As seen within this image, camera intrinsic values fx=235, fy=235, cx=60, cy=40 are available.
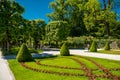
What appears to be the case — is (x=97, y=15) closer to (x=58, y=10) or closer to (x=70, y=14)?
(x=70, y=14)

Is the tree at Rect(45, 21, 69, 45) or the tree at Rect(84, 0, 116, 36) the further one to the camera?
the tree at Rect(45, 21, 69, 45)

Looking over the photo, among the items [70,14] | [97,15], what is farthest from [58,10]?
[97,15]

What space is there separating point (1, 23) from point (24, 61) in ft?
48.3

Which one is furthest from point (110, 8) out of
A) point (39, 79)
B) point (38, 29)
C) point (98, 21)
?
point (39, 79)

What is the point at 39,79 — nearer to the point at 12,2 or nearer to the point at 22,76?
the point at 22,76

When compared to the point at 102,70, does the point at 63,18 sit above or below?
above

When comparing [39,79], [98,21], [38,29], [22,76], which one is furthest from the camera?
[98,21]

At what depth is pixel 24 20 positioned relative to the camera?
38844 millimetres

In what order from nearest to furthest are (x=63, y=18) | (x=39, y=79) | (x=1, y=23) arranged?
(x=39, y=79) < (x=1, y=23) < (x=63, y=18)

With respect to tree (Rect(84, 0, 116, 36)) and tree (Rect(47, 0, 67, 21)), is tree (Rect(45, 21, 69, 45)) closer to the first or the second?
tree (Rect(84, 0, 116, 36))

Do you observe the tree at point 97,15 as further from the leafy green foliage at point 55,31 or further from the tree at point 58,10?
the tree at point 58,10

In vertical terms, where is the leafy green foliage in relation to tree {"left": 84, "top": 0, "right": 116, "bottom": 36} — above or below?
below

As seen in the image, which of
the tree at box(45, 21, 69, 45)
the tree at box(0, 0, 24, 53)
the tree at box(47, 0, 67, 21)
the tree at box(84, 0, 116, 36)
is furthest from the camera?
the tree at box(47, 0, 67, 21)

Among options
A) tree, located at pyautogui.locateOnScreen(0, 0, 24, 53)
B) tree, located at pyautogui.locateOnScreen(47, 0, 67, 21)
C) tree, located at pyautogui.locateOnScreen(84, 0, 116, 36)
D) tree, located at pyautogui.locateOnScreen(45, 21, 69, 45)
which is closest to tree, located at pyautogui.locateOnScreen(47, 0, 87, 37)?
tree, located at pyautogui.locateOnScreen(47, 0, 67, 21)
